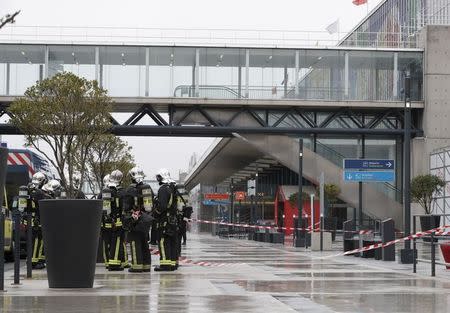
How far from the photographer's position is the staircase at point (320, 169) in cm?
4966

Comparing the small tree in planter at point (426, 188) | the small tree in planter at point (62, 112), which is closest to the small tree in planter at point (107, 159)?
the small tree in planter at point (62, 112)

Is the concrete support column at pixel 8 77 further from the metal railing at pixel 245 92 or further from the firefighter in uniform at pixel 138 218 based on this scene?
the firefighter in uniform at pixel 138 218

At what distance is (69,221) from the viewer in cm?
1307

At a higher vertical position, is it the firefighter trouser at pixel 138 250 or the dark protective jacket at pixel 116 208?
the dark protective jacket at pixel 116 208

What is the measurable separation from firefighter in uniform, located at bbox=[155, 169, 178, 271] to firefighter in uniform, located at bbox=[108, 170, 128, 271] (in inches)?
32.7

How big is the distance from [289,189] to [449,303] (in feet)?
173

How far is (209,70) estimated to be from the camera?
48.9 metres

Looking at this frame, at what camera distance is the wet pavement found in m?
10.8

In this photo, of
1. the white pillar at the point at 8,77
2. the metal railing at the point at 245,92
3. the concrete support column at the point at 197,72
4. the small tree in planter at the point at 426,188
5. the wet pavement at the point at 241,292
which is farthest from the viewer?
the concrete support column at the point at 197,72

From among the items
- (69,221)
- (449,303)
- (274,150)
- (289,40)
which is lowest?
(449,303)

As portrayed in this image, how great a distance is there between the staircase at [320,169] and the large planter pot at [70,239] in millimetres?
36466

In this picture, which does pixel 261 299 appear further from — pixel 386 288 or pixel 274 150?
pixel 274 150

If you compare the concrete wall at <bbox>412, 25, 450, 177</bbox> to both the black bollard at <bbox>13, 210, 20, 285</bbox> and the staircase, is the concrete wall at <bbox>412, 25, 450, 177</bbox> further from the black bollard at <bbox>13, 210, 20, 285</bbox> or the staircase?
the black bollard at <bbox>13, 210, 20, 285</bbox>

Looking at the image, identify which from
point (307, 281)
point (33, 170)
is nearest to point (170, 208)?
point (307, 281)
